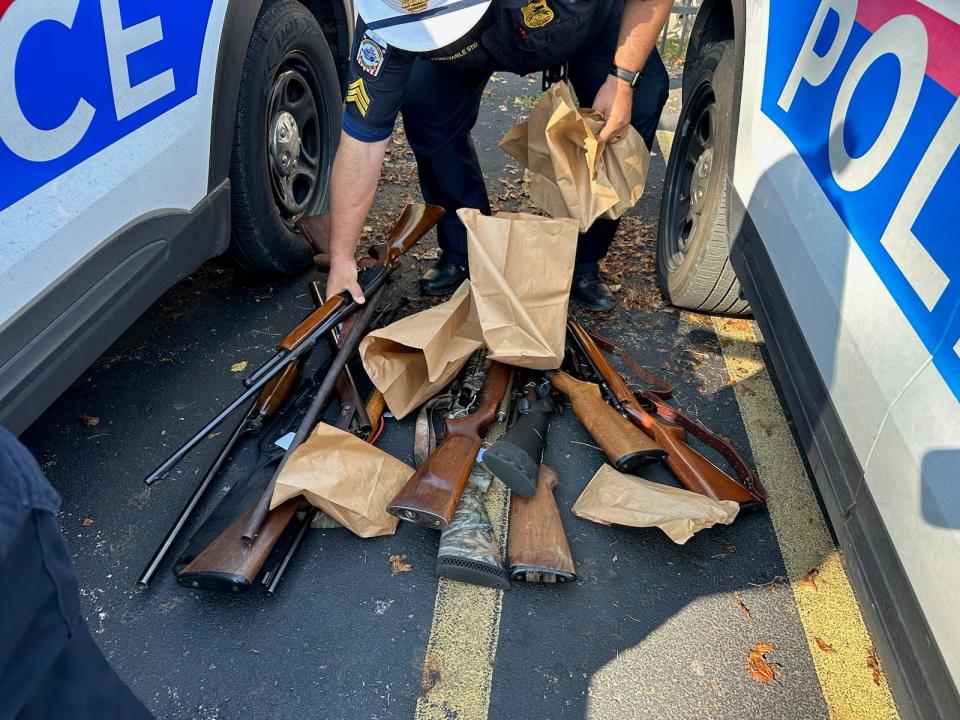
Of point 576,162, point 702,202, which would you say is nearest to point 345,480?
point 576,162

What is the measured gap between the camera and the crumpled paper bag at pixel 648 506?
2197 mm

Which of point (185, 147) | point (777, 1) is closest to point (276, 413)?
point (185, 147)

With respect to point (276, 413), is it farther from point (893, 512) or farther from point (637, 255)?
point (637, 255)

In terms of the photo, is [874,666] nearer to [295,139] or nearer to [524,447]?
[524,447]

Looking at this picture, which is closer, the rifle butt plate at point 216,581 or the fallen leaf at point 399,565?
the rifle butt plate at point 216,581

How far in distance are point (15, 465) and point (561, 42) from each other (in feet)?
7.83

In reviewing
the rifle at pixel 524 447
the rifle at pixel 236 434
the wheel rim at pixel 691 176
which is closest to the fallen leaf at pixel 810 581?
the rifle at pixel 524 447

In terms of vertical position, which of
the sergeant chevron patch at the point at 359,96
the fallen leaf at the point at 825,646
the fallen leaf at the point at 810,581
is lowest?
the fallen leaf at the point at 810,581

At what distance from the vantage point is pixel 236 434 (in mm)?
2529

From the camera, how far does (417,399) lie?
2.70 metres

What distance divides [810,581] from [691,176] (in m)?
1.96

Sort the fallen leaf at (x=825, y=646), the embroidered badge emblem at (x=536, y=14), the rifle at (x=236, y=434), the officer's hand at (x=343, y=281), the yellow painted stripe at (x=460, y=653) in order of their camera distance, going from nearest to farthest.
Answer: the yellow painted stripe at (x=460, y=653) < the fallen leaf at (x=825, y=646) < the rifle at (x=236, y=434) < the embroidered badge emblem at (x=536, y=14) < the officer's hand at (x=343, y=281)

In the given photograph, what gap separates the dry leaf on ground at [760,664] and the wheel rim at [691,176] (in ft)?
5.88

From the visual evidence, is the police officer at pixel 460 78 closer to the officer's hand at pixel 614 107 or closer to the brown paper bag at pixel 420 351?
Result: the officer's hand at pixel 614 107
